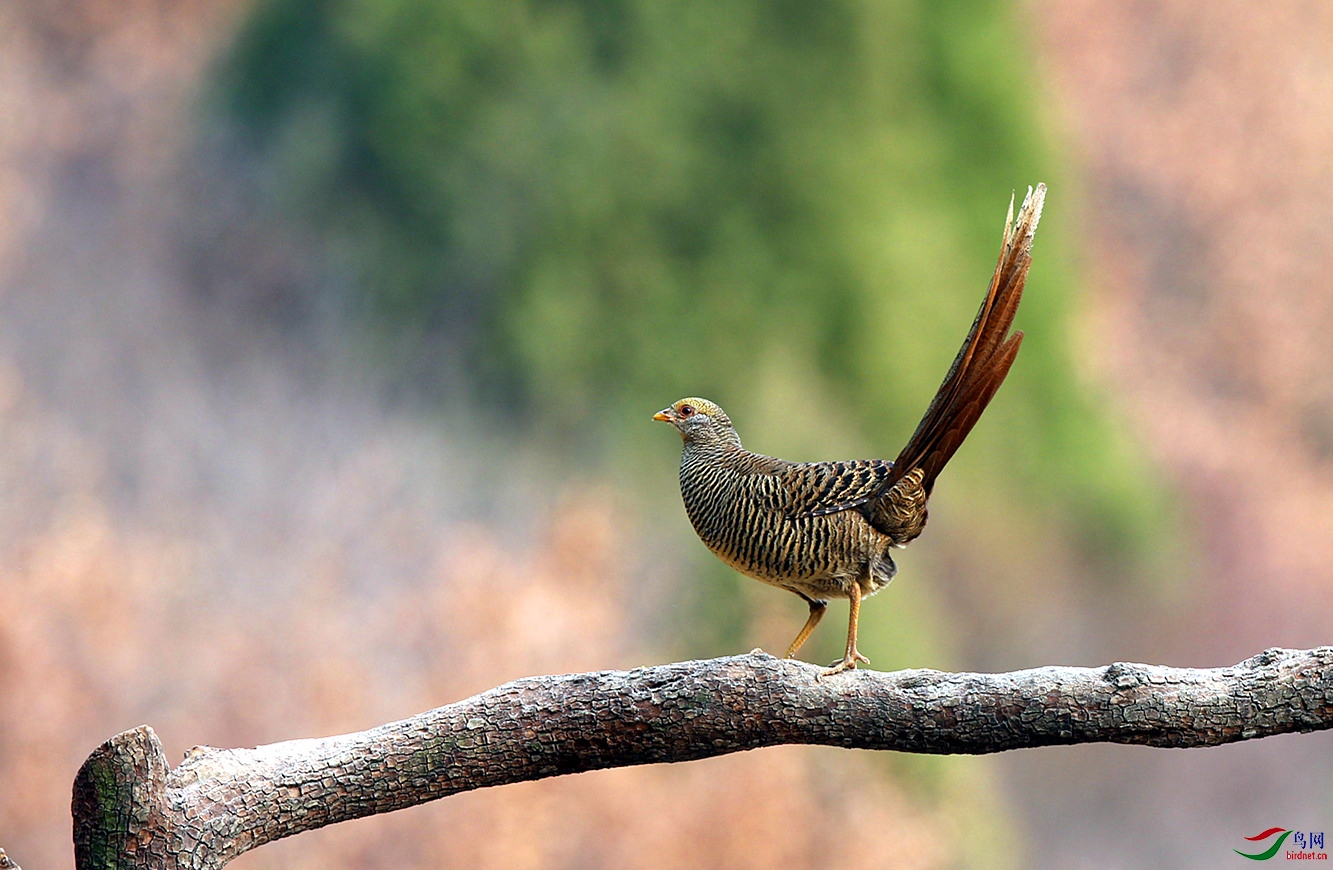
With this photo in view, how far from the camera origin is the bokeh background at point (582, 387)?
4.24 meters

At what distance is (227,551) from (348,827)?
982 millimetres

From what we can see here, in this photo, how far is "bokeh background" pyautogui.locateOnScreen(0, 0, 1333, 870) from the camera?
424cm

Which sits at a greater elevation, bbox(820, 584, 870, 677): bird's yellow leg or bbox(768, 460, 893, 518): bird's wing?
bbox(768, 460, 893, 518): bird's wing

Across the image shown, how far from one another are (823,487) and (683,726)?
0.41 m

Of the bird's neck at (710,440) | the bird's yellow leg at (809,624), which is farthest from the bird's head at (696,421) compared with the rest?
the bird's yellow leg at (809,624)

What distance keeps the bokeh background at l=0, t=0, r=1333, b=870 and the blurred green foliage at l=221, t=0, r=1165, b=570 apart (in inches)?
0.5

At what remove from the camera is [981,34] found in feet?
17.5

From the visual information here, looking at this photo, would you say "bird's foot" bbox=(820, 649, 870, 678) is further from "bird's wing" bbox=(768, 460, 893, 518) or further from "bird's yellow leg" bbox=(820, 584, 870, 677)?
"bird's wing" bbox=(768, 460, 893, 518)

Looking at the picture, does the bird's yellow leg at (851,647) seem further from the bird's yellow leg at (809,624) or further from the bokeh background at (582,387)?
the bokeh background at (582,387)

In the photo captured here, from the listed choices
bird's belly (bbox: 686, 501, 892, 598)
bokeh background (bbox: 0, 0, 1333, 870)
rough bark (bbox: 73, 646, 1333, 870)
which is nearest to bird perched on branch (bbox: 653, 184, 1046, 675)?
bird's belly (bbox: 686, 501, 892, 598)

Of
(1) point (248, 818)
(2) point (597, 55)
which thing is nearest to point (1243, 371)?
(2) point (597, 55)

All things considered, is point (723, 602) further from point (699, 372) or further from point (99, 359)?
point (99, 359)

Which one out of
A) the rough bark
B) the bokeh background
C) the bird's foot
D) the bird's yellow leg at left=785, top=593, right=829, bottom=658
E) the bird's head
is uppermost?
the bokeh background

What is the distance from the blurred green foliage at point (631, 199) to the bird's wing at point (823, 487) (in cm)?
260
